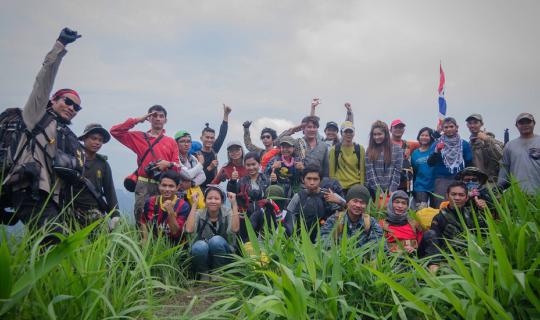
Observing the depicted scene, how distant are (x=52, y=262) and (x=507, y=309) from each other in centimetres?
258

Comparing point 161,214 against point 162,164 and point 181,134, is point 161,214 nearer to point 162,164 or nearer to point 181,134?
point 162,164

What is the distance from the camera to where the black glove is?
11.7 feet

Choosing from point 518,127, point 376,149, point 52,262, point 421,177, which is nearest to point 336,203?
point 376,149

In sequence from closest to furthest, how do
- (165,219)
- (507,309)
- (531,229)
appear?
(507,309), (531,229), (165,219)

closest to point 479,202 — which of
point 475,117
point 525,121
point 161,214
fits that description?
point 525,121

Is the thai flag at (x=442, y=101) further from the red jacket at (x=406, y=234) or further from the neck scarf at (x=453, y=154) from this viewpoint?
the red jacket at (x=406, y=234)

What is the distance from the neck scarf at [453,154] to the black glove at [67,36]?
5210mm

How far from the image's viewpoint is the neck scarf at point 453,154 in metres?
5.47

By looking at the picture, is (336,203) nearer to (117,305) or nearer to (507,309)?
(507,309)

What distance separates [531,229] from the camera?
2562 millimetres

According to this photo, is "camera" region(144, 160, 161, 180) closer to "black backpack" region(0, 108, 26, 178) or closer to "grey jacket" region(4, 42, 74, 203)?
"grey jacket" region(4, 42, 74, 203)

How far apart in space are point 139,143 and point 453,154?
476cm

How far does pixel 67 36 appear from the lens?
3576mm

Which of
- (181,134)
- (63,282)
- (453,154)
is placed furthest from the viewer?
(181,134)
